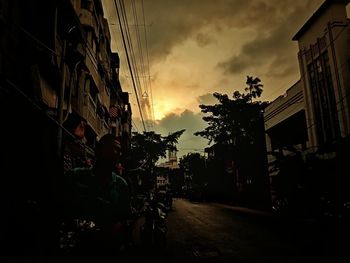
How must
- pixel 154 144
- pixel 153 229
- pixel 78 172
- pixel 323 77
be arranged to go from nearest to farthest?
pixel 78 172 < pixel 153 229 < pixel 323 77 < pixel 154 144

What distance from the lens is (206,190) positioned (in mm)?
51969

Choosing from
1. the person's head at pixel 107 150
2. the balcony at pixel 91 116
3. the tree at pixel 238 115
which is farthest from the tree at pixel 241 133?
the person's head at pixel 107 150

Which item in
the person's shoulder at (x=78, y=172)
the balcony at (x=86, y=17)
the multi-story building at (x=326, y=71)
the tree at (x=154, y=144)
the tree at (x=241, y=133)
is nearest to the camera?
the person's shoulder at (x=78, y=172)

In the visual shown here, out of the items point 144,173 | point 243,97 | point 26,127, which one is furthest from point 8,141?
point 144,173

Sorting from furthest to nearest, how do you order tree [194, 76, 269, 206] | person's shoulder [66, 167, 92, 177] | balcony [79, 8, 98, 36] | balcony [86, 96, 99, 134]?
tree [194, 76, 269, 206], balcony [86, 96, 99, 134], balcony [79, 8, 98, 36], person's shoulder [66, 167, 92, 177]

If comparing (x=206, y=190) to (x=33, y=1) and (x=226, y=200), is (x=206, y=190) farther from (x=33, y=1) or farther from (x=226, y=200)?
(x=33, y=1)

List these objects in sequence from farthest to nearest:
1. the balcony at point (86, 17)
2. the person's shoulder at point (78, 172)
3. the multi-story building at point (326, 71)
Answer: the balcony at point (86, 17)
the multi-story building at point (326, 71)
the person's shoulder at point (78, 172)

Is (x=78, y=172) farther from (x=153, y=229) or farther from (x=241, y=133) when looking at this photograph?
(x=241, y=133)

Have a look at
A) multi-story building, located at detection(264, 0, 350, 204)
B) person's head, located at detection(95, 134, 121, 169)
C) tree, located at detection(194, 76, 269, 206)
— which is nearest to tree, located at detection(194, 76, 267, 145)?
tree, located at detection(194, 76, 269, 206)

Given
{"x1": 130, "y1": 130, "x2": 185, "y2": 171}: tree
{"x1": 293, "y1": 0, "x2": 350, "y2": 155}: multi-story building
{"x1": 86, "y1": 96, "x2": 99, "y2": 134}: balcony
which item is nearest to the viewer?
{"x1": 293, "y1": 0, "x2": 350, "y2": 155}: multi-story building

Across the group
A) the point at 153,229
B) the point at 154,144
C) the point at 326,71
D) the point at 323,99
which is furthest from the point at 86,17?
the point at 154,144

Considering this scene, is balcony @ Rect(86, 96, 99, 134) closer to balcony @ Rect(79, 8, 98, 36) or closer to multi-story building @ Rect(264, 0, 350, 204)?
balcony @ Rect(79, 8, 98, 36)

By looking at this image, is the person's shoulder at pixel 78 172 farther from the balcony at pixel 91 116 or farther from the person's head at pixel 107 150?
the balcony at pixel 91 116

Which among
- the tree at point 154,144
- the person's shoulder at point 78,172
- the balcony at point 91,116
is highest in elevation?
the tree at point 154,144
